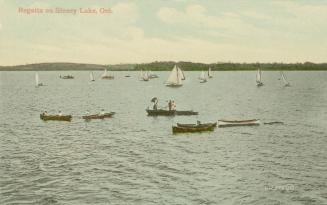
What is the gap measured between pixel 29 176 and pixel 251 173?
64.4ft

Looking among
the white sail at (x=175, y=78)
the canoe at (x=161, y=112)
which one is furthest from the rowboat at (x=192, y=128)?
the white sail at (x=175, y=78)

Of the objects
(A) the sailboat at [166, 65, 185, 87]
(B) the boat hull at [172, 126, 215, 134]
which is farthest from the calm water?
(A) the sailboat at [166, 65, 185, 87]

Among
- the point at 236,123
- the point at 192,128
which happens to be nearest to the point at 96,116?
the point at 192,128

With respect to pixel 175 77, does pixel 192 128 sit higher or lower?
lower

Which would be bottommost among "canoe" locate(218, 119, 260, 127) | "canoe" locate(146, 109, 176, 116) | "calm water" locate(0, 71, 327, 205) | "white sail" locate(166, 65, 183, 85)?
"calm water" locate(0, 71, 327, 205)

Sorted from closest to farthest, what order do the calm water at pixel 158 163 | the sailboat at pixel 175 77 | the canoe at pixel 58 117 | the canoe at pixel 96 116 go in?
the calm water at pixel 158 163
the canoe at pixel 58 117
the canoe at pixel 96 116
the sailboat at pixel 175 77

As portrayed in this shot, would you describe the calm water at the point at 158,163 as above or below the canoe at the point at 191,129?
below

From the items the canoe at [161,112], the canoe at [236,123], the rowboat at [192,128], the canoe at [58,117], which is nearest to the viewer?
the rowboat at [192,128]

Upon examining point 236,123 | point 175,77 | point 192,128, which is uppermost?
point 175,77

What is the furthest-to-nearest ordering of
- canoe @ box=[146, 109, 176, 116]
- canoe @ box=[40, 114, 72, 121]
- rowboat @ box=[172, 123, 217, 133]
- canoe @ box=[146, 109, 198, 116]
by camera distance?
1. canoe @ box=[146, 109, 198, 116]
2. canoe @ box=[146, 109, 176, 116]
3. canoe @ box=[40, 114, 72, 121]
4. rowboat @ box=[172, 123, 217, 133]

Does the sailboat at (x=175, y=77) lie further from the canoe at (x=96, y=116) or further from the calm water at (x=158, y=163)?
the calm water at (x=158, y=163)

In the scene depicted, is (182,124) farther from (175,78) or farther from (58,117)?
(175,78)

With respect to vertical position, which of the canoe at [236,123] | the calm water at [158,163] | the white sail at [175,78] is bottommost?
the calm water at [158,163]

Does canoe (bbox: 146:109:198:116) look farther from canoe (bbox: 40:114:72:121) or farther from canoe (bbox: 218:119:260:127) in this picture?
canoe (bbox: 40:114:72:121)
